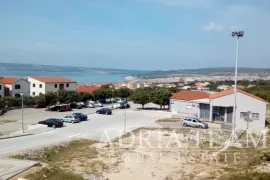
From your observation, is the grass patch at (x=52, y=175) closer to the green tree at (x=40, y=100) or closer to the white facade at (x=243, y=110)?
the white facade at (x=243, y=110)

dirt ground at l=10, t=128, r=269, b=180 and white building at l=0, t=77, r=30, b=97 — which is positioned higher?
white building at l=0, t=77, r=30, b=97

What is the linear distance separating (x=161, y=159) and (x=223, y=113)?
20.8 m

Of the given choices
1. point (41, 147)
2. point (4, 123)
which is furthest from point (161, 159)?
point (4, 123)

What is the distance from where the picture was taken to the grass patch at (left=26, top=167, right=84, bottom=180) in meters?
17.0

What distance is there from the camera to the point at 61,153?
24.5m

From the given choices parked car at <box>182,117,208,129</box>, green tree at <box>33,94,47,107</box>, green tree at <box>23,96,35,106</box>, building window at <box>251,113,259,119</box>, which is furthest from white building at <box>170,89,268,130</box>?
green tree at <box>23,96,35,106</box>

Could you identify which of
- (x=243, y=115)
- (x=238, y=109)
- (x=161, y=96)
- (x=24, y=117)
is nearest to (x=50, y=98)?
(x=24, y=117)

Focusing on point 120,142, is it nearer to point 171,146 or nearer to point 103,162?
point 171,146

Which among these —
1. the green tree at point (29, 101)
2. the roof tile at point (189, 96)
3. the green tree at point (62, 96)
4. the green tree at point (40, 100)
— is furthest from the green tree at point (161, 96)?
the green tree at point (29, 101)

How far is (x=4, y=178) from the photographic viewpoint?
16.0 meters

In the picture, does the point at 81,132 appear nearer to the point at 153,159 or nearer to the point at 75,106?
the point at 153,159

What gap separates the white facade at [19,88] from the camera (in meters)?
61.8

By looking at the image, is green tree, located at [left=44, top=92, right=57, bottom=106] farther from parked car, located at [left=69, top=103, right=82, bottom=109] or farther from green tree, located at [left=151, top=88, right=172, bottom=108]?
green tree, located at [left=151, top=88, right=172, bottom=108]

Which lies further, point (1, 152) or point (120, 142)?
point (120, 142)
